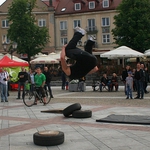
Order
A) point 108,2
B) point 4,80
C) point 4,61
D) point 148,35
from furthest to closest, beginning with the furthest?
point 108,2 < point 148,35 < point 4,61 < point 4,80

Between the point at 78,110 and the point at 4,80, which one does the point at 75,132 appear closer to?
the point at 78,110

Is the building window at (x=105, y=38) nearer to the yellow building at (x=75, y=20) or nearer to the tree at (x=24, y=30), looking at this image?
the yellow building at (x=75, y=20)

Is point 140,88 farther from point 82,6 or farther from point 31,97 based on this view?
point 82,6

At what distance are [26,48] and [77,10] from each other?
577 inches

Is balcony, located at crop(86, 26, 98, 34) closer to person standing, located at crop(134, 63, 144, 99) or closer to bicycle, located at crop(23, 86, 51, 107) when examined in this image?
person standing, located at crop(134, 63, 144, 99)

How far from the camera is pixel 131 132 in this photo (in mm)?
7801

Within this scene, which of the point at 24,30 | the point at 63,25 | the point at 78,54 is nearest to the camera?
the point at 78,54

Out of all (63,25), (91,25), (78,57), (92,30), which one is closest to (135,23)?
(92,30)

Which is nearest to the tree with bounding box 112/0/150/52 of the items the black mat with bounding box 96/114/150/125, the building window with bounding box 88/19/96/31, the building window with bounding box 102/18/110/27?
the building window with bounding box 102/18/110/27

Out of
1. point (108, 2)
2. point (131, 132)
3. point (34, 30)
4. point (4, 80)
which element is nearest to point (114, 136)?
point (131, 132)

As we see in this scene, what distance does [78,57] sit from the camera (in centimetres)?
820

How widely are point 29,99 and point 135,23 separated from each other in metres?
29.5

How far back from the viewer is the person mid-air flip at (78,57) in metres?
8.14

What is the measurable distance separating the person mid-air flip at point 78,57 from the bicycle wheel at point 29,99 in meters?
5.70
